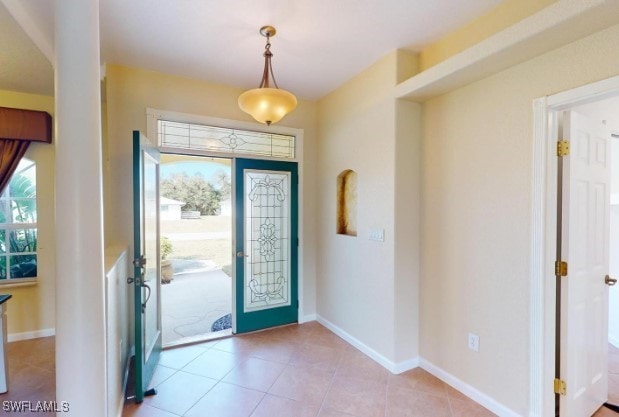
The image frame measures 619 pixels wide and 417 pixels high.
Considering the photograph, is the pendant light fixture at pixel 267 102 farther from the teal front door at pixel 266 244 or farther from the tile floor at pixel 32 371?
the tile floor at pixel 32 371

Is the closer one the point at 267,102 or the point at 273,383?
the point at 267,102

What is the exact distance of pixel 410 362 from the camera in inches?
110

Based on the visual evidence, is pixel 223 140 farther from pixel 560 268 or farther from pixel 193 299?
pixel 560 268

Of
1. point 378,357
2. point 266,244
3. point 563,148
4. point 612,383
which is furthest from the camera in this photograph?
point 266,244

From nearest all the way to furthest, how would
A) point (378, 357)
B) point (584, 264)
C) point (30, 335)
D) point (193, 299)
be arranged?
point (584, 264) < point (378, 357) < point (30, 335) < point (193, 299)

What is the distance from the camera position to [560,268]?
196 centimetres

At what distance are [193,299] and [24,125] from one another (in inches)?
130

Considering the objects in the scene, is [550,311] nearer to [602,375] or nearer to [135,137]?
[602,375]

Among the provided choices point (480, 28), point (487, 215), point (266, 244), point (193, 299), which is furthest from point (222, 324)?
point (480, 28)

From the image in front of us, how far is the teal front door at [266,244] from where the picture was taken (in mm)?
3564

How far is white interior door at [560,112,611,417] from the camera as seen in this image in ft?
6.41

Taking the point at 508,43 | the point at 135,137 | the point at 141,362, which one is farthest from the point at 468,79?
the point at 141,362

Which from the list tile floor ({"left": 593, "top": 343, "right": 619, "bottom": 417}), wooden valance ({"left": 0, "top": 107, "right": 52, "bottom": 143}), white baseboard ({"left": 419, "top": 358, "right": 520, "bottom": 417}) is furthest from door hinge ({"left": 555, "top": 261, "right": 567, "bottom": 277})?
wooden valance ({"left": 0, "top": 107, "right": 52, "bottom": 143})

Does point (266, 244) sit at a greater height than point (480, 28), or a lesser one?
lesser
